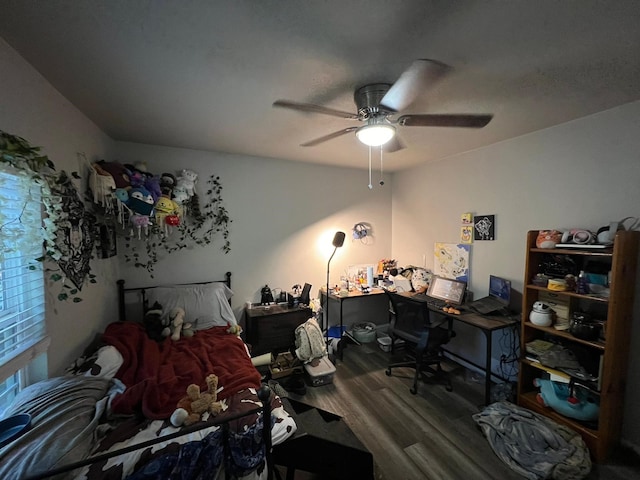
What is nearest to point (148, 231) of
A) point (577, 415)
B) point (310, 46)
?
point (310, 46)

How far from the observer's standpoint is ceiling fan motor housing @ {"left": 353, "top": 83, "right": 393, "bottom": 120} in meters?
1.51

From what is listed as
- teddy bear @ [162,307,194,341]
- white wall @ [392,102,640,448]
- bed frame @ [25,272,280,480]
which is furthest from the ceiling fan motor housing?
teddy bear @ [162,307,194,341]

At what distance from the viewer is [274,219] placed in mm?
3254

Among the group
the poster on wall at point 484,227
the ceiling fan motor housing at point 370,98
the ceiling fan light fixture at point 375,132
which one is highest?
the ceiling fan motor housing at point 370,98

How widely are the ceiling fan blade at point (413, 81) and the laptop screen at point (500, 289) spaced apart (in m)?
2.10

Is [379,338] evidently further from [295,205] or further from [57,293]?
[57,293]

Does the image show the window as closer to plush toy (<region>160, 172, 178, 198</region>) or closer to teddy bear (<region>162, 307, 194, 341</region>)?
teddy bear (<region>162, 307, 194, 341</region>)

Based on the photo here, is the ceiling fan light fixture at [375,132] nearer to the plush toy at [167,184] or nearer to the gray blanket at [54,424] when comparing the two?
the plush toy at [167,184]

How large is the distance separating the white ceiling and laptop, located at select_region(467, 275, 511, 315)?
1.48 m

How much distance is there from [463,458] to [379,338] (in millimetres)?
1750

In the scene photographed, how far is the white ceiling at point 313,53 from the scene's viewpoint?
3.35 feet

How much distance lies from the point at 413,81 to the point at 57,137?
209 cm

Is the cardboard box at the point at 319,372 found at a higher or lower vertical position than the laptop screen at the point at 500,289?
lower

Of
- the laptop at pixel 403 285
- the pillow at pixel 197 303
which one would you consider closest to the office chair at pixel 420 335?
the laptop at pixel 403 285
